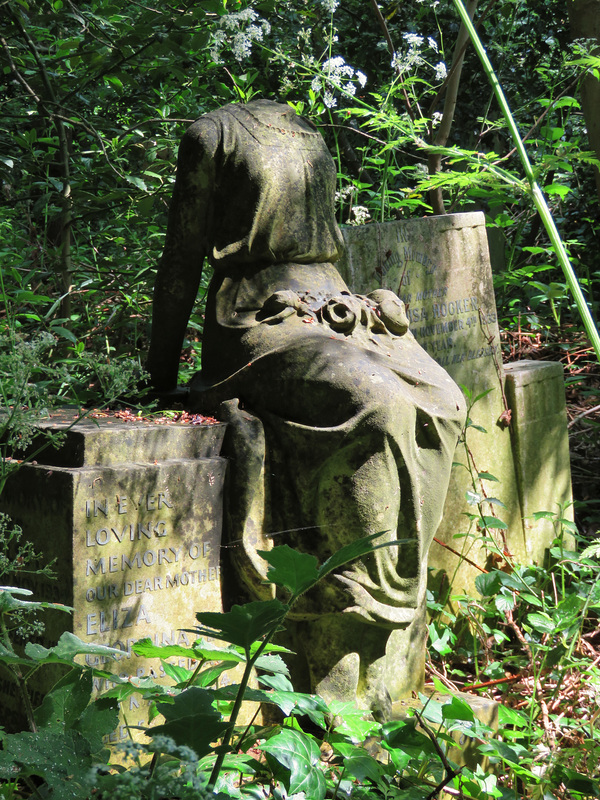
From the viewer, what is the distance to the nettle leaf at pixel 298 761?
1417 mm

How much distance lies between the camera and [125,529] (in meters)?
2.41

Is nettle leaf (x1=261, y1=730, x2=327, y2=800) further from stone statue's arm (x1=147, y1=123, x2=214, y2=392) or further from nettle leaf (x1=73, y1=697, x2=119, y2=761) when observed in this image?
stone statue's arm (x1=147, y1=123, x2=214, y2=392)

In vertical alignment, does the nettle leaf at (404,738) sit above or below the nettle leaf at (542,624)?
above

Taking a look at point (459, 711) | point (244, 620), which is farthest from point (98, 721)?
point (459, 711)

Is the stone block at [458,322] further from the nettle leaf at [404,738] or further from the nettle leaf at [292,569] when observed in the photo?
the nettle leaf at [292,569]

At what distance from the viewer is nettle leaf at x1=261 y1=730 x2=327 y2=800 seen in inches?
55.8

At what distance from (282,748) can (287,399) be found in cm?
134

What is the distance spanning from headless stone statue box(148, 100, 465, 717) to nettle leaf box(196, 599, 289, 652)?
1520mm

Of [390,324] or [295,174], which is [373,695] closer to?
[390,324]

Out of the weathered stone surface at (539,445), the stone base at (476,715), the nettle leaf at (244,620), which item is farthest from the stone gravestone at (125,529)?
the weathered stone surface at (539,445)

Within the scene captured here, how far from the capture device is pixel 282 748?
1442 mm

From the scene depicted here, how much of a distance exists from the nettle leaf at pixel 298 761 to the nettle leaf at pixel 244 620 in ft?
1.62

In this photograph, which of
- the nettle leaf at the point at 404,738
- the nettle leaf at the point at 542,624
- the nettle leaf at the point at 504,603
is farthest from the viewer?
the nettle leaf at the point at 504,603

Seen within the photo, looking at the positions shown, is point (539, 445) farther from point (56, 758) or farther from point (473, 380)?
point (56, 758)
